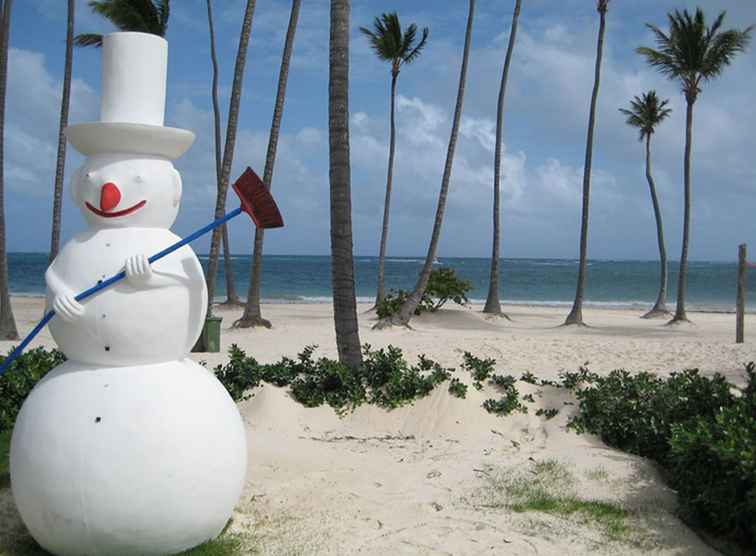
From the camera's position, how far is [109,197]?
14.1 feet

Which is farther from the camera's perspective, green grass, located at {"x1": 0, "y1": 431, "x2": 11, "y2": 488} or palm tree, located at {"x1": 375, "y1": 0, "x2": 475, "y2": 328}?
palm tree, located at {"x1": 375, "y1": 0, "x2": 475, "y2": 328}

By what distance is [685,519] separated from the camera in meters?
5.12

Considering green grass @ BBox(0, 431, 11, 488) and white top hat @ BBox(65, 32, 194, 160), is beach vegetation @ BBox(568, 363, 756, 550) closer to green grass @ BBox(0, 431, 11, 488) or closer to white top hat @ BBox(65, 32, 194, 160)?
white top hat @ BBox(65, 32, 194, 160)

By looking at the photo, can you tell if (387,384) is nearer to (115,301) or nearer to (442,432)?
(442,432)

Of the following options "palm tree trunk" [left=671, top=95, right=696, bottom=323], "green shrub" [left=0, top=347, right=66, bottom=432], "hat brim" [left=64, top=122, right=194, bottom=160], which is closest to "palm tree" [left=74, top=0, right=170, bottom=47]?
"green shrub" [left=0, top=347, right=66, bottom=432]

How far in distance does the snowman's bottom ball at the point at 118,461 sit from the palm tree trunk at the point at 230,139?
1029 centimetres

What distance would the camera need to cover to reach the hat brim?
4.32m

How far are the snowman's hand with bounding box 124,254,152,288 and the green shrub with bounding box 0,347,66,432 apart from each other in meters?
3.44

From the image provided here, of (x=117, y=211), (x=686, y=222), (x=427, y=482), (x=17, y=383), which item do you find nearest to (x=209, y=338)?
(x=17, y=383)

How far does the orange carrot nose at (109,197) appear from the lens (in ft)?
14.1

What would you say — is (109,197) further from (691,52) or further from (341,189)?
(691,52)

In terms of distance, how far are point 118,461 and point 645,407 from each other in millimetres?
5130

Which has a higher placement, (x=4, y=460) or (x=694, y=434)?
(x=694, y=434)

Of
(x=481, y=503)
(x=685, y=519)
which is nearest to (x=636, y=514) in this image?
(x=685, y=519)
